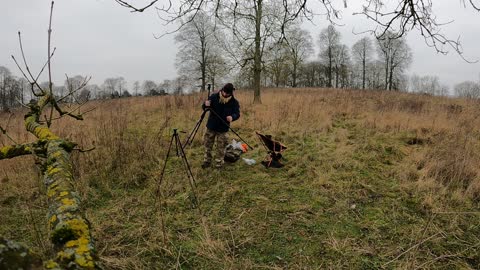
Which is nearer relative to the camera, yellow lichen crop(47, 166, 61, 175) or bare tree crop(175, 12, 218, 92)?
yellow lichen crop(47, 166, 61, 175)

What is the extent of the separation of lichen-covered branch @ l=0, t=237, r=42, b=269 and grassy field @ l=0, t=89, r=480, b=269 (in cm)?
250

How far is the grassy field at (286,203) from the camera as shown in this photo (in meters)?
3.48

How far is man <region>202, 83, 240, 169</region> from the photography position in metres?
6.05

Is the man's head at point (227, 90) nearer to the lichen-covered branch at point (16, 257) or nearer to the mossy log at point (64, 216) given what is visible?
the mossy log at point (64, 216)

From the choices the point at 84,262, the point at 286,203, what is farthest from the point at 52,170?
the point at 286,203

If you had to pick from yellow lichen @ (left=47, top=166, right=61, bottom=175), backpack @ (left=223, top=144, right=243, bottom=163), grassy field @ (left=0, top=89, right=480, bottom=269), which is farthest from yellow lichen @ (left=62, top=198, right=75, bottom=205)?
backpack @ (left=223, top=144, right=243, bottom=163)

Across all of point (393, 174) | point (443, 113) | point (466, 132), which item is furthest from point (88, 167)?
point (443, 113)

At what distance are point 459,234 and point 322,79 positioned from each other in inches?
2131

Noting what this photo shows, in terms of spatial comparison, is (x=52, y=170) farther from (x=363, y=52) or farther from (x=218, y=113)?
(x=363, y=52)

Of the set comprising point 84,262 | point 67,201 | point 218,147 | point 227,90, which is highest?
point 227,90

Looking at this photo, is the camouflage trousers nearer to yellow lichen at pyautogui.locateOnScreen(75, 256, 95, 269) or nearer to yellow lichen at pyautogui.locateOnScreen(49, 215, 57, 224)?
yellow lichen at pyautogui.locateOnScreen(49, 215, 57, 224)

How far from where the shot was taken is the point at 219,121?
613cm

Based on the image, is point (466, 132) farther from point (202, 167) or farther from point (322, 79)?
point (322, 79)

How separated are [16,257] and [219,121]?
5365 millimetres
